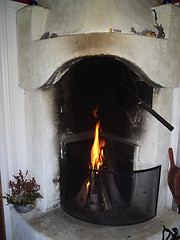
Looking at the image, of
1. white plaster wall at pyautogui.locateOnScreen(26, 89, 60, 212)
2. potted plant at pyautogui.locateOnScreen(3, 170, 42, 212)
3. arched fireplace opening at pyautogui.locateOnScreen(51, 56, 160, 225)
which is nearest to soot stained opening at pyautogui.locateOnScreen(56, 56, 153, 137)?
arched fireplace opening at pyautogui.locateOnScreen(51, 56, 160, 225)

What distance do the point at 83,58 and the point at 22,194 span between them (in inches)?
41.9

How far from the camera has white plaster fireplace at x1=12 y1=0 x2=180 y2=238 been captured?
1.41m

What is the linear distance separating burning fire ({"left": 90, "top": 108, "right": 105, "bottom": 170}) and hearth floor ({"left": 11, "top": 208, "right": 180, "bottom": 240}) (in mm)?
441

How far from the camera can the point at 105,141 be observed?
6.74 feet

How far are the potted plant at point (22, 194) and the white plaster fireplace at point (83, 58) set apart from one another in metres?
0.07

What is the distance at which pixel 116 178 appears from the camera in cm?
172

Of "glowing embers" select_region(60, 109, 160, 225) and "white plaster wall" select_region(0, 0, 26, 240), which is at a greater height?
"white plaster wall" select_region(0, 0, 26, 240)

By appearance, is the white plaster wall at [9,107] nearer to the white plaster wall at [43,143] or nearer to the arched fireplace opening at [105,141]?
the white plaster wall at [43,143]

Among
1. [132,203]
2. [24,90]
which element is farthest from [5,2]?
[132,203]

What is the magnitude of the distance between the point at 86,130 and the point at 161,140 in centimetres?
61

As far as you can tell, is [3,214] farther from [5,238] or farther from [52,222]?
[52,222]

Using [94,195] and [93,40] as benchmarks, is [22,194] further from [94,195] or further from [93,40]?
[93,40]

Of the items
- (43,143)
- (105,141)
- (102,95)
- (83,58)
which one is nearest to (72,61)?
(83,58)

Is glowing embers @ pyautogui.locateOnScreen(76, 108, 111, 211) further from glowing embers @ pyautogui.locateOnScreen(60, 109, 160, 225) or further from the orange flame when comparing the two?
the orange flame
